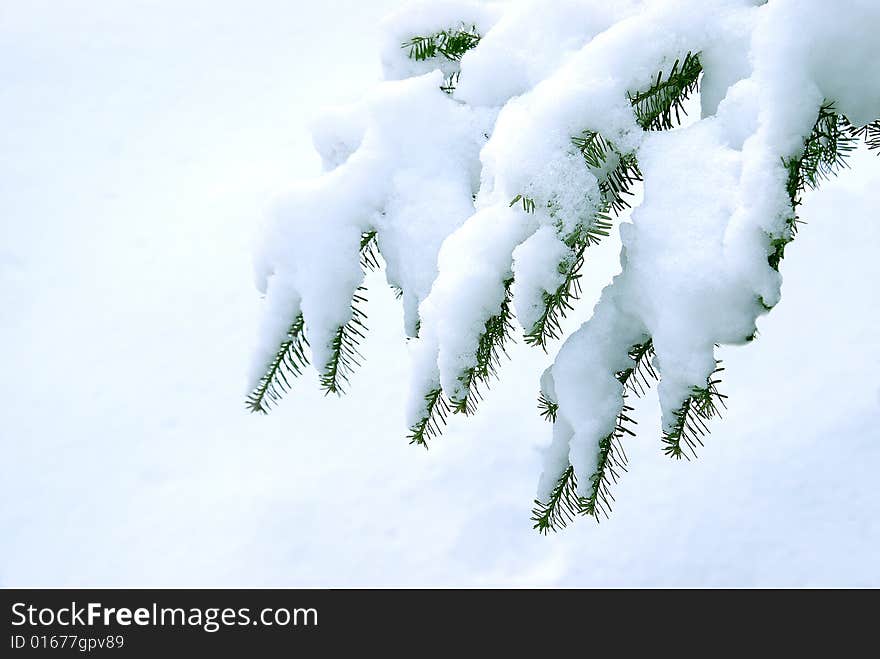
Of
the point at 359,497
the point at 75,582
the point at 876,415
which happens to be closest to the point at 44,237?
the point at 75,582

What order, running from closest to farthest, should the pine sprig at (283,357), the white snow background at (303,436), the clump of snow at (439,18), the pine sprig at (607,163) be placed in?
the pine sprig at (607,163), the pine sprig at (283,357), the clump of snow at (439,18), the white snow background at (303,436)

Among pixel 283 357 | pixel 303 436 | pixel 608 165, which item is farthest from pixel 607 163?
pixel 303 436

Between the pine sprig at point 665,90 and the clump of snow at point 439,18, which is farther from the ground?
the clump of snow at point 439,18

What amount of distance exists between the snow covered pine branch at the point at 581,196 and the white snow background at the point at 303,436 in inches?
88.2

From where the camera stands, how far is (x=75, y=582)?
397cm

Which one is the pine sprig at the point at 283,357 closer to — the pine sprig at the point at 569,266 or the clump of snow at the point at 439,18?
the pine sprig at the point at 569,266

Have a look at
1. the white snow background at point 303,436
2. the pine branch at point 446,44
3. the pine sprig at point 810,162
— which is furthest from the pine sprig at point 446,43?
the white snow background at point 303,436

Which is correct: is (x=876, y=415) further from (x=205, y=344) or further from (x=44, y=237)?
(x=44, y=237)

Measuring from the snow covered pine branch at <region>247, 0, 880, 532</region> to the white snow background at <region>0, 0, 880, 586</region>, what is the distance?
7.35ft

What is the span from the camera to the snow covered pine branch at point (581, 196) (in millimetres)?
1376

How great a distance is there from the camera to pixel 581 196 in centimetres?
142

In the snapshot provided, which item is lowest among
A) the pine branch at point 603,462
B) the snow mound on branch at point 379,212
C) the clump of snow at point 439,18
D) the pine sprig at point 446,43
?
the pine branch at point 603,462

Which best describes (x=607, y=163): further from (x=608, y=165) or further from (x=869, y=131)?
(x=869, y=131)

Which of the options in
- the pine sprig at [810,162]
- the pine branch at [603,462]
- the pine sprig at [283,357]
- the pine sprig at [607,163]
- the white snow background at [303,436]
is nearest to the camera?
the pine sprig at [810,162]
